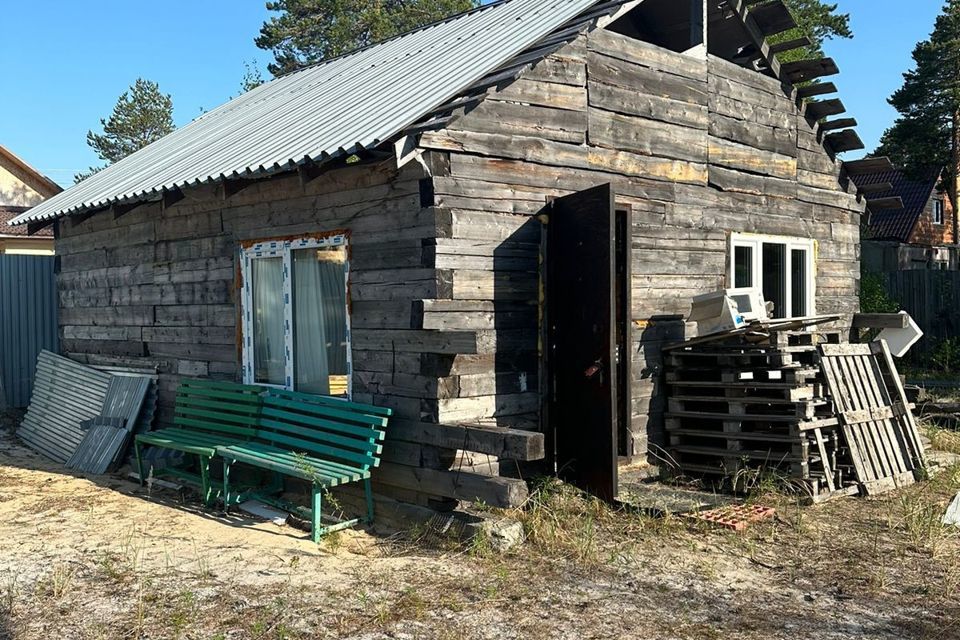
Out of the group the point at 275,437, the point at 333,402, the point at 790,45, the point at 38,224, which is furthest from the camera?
the point at 38,224

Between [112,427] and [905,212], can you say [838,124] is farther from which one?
[905,212]

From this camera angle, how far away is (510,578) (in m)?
5.79

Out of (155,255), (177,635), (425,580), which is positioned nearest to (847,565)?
(425,580)

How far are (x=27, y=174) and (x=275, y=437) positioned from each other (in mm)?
29857

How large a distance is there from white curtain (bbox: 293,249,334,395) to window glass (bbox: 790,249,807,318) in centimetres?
566

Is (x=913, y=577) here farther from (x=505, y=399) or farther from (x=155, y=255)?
(x=155, y=255)

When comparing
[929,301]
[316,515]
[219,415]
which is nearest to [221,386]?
[219,415]

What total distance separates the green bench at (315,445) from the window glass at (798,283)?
5.67m

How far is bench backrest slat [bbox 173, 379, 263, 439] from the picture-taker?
8492 millimetres

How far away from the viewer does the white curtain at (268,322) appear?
8.66m

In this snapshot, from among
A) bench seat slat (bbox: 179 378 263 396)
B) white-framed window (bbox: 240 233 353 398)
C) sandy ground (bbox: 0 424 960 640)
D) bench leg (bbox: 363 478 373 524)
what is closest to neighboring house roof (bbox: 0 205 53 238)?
bench seat slat (bbox: 179 378 263 396)

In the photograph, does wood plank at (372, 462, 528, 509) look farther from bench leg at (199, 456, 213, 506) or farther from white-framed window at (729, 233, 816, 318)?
white-framed window at (729, 233, 816, 318)

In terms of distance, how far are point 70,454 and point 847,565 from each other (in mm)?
8761

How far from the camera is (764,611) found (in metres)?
5.20
